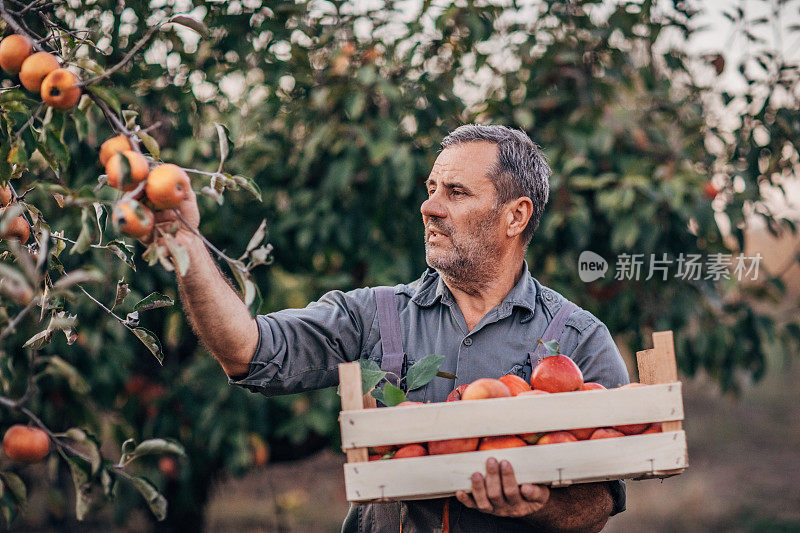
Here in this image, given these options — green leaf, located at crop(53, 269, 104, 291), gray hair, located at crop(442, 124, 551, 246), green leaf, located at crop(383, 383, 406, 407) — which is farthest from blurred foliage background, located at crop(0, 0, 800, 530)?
green leaf, located at crop(53, 269, 104, 291)

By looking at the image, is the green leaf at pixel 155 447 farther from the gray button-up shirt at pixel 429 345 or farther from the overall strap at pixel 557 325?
A: the overall strap at pixel 557 325

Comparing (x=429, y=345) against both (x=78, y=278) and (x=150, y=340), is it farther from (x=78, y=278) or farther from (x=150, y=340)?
(x=78, y=278)

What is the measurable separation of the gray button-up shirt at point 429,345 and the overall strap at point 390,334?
27mm

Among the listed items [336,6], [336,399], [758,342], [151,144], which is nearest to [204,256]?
[151,144]

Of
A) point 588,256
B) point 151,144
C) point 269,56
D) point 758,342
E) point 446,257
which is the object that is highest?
point 269,56

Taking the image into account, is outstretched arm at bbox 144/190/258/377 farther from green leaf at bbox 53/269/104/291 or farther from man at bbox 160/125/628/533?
green leaf at bbox 53/269/104/291

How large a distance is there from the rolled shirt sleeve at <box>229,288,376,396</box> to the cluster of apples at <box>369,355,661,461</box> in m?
0.31

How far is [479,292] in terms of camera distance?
1.83 m

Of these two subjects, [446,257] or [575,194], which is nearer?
[446,257]

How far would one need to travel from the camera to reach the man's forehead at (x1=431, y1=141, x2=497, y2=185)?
1.80 m

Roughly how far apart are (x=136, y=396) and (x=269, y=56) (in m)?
1.38

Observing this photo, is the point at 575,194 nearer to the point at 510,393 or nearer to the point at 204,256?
the point at 510,393

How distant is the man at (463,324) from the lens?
1565mm

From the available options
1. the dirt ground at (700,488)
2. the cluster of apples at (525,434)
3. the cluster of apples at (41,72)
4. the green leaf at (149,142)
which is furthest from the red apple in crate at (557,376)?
the dirt ground at (700,488)
